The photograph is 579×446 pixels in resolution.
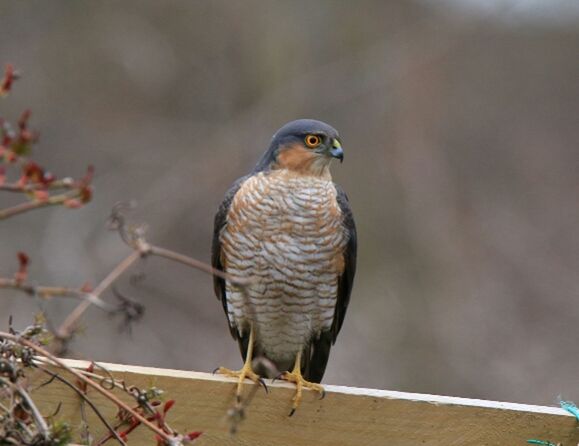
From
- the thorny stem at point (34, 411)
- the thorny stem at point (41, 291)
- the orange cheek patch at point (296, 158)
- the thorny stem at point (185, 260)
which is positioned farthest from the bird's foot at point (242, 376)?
the thorny stem at point (41, 291)

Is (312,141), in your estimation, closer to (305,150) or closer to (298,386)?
(305,150)

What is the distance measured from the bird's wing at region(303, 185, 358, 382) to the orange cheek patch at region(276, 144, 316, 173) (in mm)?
151

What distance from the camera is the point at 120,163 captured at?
29.8 feet

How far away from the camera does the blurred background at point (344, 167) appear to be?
841 cm

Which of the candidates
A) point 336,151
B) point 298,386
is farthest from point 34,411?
point 336,151

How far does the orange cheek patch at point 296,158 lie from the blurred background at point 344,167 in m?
4.20

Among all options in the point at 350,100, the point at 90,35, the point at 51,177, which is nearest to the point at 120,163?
the point at 90,35

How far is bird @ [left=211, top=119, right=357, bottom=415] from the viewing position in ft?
11.7

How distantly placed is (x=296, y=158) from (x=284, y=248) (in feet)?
1.26

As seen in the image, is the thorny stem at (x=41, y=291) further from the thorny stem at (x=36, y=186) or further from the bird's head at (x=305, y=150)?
the bird's head at (x=305, y=150)

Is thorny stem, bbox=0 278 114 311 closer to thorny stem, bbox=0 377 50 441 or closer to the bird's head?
thorny stem, bbox=0 377 50 441

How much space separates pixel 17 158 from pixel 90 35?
802 centimetres

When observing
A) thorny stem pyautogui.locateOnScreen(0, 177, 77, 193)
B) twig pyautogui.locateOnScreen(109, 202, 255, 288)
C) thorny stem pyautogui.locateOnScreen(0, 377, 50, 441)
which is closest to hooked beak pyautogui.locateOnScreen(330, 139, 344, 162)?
twig pyautogui.locateOnScreen(109, 202, 255, 288)

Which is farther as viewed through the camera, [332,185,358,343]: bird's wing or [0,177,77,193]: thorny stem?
[332,185,358,343]: bird's wing
